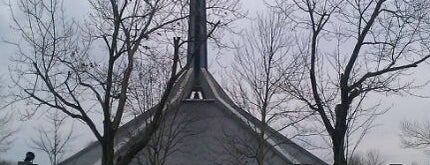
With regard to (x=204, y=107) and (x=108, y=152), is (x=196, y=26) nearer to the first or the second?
(x=108, y=152)

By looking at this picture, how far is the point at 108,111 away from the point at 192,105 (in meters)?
16.3

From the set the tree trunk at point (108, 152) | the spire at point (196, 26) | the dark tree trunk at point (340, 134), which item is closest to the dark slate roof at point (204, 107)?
the spire at point (196, 26)

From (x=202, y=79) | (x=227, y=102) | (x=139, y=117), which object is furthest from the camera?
(x=202, y=79)

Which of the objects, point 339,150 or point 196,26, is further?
point 196,26

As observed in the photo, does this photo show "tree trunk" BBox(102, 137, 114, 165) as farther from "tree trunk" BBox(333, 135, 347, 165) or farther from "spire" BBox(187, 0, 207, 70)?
"tree trunk" BBox(333, 135, 347, 165)

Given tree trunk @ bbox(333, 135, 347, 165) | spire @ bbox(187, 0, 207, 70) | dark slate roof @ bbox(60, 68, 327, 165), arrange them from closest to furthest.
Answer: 1. tree trunk @ bbox(333, 135, 347, 165)
2. spire @ bbox(187, 0, 207, 70)
3. dark slate roof @ bbox(60, 68, 327, 165)

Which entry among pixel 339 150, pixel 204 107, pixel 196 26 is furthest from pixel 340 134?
pixel 204 107

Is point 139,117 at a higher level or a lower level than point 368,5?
lower

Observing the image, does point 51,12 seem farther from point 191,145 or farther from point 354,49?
point 191,145

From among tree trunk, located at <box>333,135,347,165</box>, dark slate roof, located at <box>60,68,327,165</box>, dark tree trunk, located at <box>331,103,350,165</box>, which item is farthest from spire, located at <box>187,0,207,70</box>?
dark slate roof, located at <box>60,68,327,165</box>

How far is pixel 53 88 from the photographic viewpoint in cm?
1301

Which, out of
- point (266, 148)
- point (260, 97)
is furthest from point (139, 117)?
point (266, 148)

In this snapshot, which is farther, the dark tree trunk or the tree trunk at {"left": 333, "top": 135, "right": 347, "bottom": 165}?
the dark tree trunk

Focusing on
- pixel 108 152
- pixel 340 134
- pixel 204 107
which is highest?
pixel 204 107
